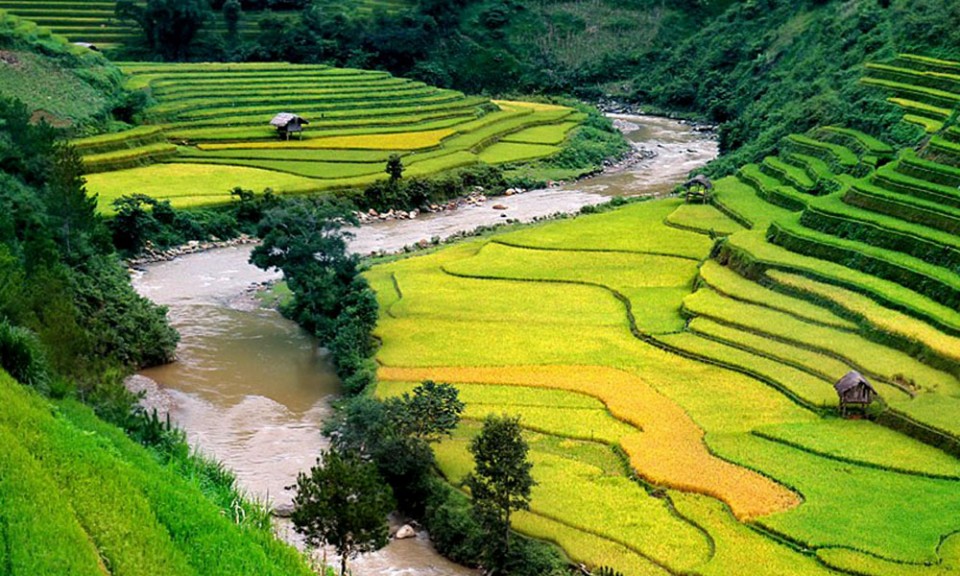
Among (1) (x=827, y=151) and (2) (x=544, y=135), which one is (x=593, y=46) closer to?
(2) (x=544, y=135)

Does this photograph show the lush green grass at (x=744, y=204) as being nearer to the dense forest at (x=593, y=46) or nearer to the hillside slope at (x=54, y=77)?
the dense forest at (x=593, y=46)

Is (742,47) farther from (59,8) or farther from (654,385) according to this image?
(654,385)

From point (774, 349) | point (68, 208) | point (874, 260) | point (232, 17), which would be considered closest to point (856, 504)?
point (774, 349)

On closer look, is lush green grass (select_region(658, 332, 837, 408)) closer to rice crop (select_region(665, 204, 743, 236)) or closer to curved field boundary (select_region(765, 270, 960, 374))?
curved field boundary (select_region(765, 270, 960, 374))

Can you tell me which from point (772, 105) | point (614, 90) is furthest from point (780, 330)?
point (614, 90)

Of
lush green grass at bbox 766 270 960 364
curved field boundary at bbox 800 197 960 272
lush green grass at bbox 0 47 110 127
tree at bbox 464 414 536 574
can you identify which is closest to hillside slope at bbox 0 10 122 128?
lush green grass at bbox 0 47 110 127
